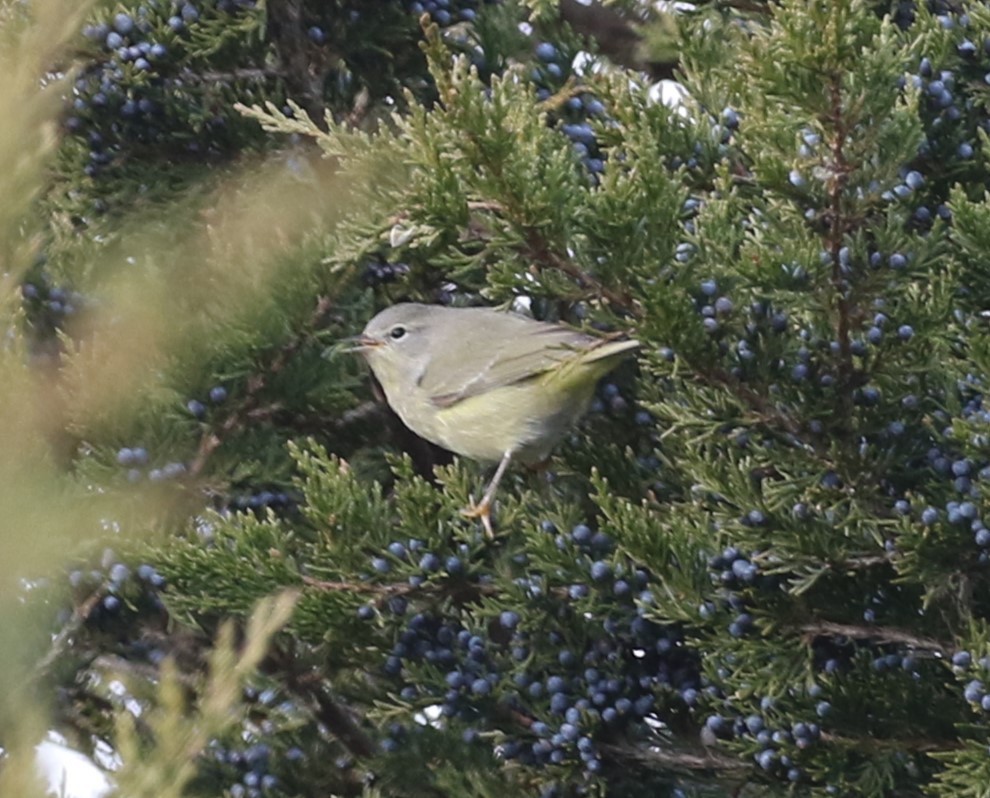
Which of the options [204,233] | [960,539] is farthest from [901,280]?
[204,233]

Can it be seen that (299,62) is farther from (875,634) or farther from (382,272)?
(875,634)

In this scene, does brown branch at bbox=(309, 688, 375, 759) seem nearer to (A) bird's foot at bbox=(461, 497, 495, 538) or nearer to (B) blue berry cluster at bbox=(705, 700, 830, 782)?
(A) bird's foot at bbox=(461, 497, 495, 538)

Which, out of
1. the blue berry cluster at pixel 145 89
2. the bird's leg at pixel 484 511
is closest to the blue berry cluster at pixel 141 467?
the bird's leg at pixel 484 511

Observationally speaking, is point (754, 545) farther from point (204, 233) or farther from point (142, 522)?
point (204, 233)

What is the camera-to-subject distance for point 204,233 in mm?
3027

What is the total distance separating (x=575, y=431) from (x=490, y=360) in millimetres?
714

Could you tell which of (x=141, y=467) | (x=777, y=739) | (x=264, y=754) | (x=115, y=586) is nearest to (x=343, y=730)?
(x=264, y=754)

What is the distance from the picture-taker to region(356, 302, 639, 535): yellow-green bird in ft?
9.59

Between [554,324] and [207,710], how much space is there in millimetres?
1681

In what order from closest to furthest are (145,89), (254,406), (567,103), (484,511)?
(484,511)
(254,406)
(567,103)
(145,89)

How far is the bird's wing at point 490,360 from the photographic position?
10.3 feet

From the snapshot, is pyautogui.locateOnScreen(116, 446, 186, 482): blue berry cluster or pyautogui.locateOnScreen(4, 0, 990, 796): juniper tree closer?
pyautogui.locateOnScreen(4, 0, 990, 796): juniper tree

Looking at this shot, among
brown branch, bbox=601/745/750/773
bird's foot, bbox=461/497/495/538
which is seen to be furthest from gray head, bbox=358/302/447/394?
brown branch, bbox=601/745/750/773

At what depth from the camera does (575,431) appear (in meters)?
2.84
